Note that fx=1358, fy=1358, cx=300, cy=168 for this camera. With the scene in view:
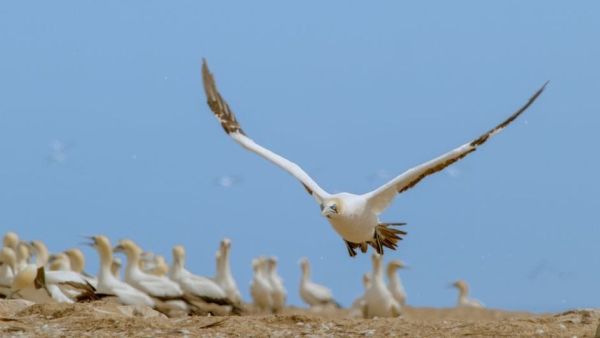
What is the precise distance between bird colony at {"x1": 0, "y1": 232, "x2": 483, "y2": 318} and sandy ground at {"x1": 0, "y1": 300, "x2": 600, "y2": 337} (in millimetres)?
4676

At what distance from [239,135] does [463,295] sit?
19491mm

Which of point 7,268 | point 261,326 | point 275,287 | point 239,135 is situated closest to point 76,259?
point 7,268

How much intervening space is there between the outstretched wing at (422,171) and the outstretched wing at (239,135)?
57 cm

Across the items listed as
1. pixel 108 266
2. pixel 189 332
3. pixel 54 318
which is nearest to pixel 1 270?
pixel 108 266

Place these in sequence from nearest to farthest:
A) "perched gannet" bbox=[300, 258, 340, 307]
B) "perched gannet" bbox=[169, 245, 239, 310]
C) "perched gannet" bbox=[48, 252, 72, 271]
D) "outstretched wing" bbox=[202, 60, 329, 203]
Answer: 1. "outstretched wing" bbox=[202, 60, 329, 203]
2. "perched gannet" bbox=[169, 245, 239, 310]
3. "perched gannet" bbox=[48, 252, 72, 271]
4. "perched gannet" bbox=[300, 258, 340, 307]

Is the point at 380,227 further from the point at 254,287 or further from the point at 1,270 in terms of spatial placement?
the point at 254,287

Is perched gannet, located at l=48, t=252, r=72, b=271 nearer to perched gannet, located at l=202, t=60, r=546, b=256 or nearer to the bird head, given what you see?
perched gannet, located at l=202, t=60, r=546, b=256

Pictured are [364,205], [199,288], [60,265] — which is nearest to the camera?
[364,205]

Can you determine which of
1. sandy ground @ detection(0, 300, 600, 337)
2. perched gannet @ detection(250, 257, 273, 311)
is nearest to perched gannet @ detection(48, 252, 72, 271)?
perched gannet @ detection(250, 257, 273, 311)

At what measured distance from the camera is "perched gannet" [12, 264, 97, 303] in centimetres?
1803

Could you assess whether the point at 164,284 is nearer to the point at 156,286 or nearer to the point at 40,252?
the point at 156,286

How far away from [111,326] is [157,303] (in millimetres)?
9082

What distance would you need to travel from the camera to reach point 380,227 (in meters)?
13.6

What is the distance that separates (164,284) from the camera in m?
21.7
